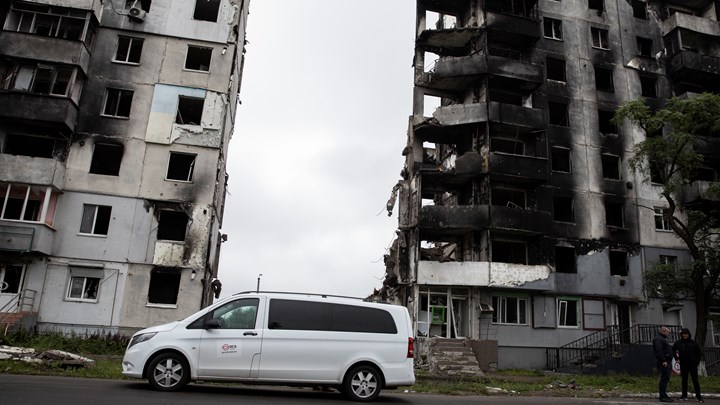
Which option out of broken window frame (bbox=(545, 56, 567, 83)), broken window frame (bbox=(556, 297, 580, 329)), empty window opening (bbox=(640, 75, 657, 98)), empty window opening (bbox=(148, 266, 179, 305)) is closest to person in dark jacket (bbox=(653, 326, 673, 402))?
broken window frame (bbox=(556, 297, 580, 329))

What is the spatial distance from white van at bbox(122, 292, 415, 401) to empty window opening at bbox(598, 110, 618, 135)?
27274 mm

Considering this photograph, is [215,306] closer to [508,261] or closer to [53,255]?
[53,255]

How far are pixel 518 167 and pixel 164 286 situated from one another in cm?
1956

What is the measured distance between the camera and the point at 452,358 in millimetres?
24188

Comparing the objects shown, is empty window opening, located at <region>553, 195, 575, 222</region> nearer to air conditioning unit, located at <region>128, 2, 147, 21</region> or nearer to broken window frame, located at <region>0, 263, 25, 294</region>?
air conditioning unit, located at <region>128, 2, 147, 21</region>

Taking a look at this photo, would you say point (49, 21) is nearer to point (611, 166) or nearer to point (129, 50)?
point (129, 50)

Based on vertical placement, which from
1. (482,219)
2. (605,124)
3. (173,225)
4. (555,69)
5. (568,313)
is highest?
(555,69)

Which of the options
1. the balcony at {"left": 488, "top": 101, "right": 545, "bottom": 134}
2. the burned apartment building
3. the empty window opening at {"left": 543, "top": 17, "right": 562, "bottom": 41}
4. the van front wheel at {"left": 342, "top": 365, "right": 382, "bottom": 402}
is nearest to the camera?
the van front wheel at {"left": 342, "top": 365, "right": 382, "bottom": 402}

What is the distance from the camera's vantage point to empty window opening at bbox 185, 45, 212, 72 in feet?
94.4

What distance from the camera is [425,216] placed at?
92.2 feet

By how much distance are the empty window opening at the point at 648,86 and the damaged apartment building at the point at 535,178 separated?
0.08 meters

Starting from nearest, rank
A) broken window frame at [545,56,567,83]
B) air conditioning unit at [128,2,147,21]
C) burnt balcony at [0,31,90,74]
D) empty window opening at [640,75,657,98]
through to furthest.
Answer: burnt balcony at [0,31,90,74] → air conditioning unit at [128,2,147,21] → broken window frame at [545,56,567,83] → empty window opening at [640,75,657,98]

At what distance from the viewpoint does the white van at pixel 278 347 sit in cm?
996

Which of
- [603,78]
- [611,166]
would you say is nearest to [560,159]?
[611,166]
